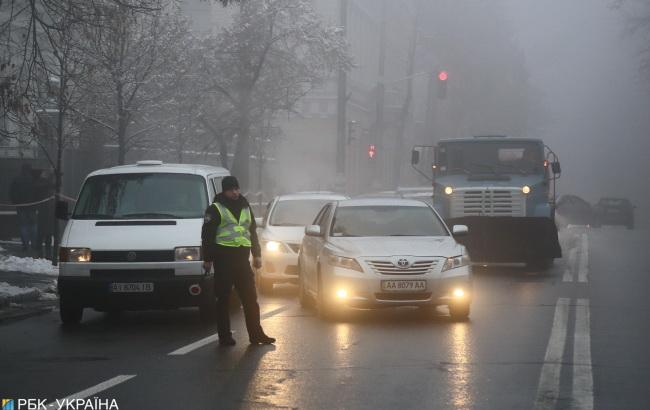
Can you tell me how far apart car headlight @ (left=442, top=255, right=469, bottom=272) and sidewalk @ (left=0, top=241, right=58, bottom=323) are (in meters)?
→ 5.29

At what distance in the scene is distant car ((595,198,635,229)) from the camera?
63000 millimetres

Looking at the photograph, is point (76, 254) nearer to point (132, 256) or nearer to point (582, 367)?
point (132, 256)

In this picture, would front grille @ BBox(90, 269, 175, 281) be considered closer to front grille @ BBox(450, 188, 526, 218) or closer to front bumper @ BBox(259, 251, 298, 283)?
front bumper @ BBox(259, 251, 298, 283)

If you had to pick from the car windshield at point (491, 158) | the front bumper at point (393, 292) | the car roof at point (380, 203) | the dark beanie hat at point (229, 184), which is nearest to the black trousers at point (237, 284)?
the dark beanie hat at point (229, 184)

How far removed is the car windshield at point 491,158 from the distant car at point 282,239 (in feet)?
18.1

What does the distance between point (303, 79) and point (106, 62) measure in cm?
1779

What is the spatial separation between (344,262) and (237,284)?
2.45 metres

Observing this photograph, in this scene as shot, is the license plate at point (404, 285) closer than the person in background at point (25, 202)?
Yes

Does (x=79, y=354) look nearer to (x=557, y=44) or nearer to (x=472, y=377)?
(x=472, y=377)

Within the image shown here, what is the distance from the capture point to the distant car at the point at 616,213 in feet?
207

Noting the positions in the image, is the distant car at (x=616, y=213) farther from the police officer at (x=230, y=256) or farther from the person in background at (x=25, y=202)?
the police officer at (x=230, y=256)

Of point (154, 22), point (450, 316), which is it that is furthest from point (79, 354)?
point (154, 22)

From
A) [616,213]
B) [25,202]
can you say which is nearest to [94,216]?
[25,202]

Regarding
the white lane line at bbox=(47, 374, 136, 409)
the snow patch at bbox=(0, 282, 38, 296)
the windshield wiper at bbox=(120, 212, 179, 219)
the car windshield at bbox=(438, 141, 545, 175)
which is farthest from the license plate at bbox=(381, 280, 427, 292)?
the car windshield at bbox=(438, 141, 545, 175)
